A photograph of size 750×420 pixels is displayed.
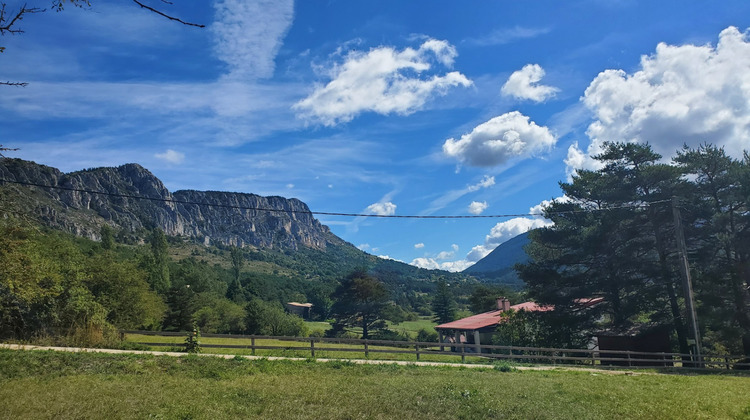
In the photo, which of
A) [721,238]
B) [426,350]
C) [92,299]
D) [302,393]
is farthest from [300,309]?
[302,393]

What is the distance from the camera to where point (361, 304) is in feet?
249

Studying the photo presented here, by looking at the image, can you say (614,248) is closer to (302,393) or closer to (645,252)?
(645,252)

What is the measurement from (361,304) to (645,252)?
170 feet

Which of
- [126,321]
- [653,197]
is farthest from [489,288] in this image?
[126,321]

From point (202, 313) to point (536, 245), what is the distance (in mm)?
44362

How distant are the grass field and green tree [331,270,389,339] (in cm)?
6151

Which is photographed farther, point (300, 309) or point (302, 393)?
point (300, 309)

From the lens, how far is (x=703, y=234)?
28125mm

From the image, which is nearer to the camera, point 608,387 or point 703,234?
point 608,387

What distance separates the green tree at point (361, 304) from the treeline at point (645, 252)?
1652 inches

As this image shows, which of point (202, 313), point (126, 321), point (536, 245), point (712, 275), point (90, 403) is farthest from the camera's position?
point (202, 313)

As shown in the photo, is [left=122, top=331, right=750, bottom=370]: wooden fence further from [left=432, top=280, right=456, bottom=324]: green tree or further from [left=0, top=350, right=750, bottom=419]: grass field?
[left=432, top=280, right=456, bottom=324]: green tree

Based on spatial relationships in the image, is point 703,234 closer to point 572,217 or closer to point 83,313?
point 572,217

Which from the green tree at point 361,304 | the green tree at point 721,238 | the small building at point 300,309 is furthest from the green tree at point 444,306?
the green tree at point 721,238
